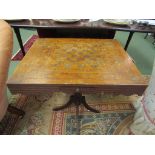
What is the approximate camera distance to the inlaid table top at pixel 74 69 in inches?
43.6

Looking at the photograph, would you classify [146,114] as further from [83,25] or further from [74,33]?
[74,33]

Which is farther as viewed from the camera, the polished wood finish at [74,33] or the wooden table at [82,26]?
the polished wood finish at [74,33]

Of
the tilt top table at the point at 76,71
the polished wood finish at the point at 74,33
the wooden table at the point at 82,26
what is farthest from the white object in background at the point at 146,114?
the polished wood finish at the point at 74,33

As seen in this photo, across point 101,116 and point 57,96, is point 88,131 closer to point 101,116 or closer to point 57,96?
point 101,116

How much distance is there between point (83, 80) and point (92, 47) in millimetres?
535

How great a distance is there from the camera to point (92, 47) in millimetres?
1555

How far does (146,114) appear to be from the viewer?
1.37m

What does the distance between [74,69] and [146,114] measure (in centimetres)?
70

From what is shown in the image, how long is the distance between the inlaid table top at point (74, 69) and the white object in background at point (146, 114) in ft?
0.67

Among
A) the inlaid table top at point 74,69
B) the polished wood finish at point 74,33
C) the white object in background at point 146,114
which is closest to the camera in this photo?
the inlaid table top at point 74,69

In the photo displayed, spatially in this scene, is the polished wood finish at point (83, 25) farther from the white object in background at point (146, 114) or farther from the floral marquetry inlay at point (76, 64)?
the white object in background at point (146, 114)

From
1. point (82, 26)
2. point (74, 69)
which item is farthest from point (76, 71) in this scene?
point (82, 26)

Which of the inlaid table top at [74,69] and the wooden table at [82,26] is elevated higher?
the wooden table at [82,26]

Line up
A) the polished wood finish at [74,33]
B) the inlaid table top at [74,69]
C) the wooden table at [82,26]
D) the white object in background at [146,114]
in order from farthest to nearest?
the polished wood finish at [74,33], the wooden table at [82,26], the white object in background at [146,114], the inlaid table top at [74,69]
